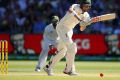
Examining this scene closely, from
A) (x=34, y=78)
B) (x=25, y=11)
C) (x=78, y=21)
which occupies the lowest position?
(x=34, y=78)

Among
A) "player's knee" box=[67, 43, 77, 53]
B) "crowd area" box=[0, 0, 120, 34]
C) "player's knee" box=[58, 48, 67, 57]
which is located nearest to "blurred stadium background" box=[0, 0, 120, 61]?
"crowd area" box=[0, 0, 120, 34]

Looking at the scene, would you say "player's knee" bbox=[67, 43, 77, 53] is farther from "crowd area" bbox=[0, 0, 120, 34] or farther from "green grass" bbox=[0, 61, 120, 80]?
"crowd area" bbox=[0, 0, 120, 34]

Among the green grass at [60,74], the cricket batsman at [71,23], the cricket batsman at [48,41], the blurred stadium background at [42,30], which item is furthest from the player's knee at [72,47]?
the blurred stadium background at [42,30]

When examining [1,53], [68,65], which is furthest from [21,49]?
[68,65]

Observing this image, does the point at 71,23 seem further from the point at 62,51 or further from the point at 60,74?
the point at 60,74

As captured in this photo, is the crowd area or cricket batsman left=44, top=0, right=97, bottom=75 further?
the crowd area

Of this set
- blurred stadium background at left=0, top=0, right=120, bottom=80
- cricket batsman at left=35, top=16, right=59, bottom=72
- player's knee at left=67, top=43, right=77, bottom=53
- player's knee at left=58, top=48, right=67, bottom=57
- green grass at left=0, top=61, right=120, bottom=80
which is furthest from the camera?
blurred stadium background at left=0, top=0, right=120, bottom=80

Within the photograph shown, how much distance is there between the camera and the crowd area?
24.6 metres

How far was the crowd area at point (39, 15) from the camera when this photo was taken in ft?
80.6

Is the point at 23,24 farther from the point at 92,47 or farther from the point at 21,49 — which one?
the point at 92,47

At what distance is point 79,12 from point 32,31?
35.1 feet

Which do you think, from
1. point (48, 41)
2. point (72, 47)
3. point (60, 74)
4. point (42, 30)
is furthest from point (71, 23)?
point (42, 30)

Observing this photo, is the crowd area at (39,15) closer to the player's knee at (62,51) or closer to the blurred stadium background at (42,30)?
the blurred stadium background at (42,30)

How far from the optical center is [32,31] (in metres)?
24.8
